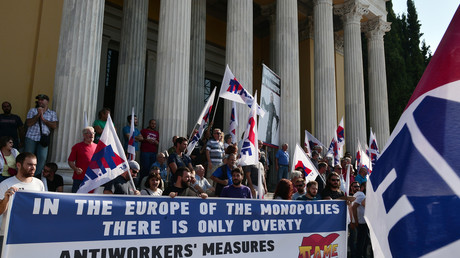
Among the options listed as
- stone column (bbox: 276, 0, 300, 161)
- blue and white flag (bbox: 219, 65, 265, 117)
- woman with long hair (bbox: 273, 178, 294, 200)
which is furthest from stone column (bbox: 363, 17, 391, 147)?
woman with long hair (bbox: 273, 178, 294, 200)

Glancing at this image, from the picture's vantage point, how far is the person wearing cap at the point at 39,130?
765 centimetres

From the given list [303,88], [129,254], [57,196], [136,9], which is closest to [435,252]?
[129,254]

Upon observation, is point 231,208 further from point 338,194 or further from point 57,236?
point 338,194

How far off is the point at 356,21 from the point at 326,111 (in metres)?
5.89

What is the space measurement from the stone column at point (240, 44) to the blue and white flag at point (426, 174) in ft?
34.7

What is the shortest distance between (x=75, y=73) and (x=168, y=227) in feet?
18.8

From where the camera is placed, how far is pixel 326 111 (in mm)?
16344

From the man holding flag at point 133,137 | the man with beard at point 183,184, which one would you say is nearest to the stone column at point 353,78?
the man holding flag at point 133,137

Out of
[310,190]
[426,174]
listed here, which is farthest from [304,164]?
[426,174]

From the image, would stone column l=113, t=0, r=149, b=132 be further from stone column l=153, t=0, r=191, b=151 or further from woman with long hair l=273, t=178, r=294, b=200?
woman with long hair l=273, t=178, r=294, b=200

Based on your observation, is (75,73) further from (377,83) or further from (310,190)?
(377,83)

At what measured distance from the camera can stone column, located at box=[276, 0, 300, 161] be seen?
14.6 m

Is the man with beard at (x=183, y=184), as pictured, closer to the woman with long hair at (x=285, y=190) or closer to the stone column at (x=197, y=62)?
the woman with long hair at (x=285, y=190)

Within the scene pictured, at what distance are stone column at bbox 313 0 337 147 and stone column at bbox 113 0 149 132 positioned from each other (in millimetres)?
7527
